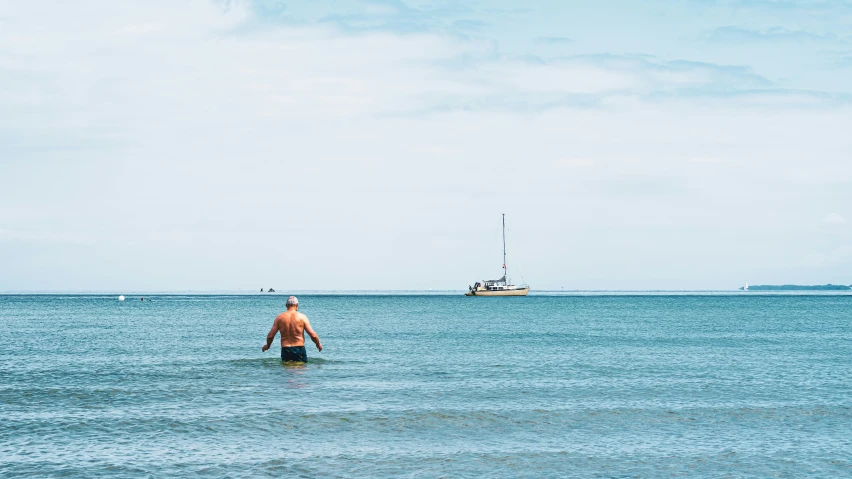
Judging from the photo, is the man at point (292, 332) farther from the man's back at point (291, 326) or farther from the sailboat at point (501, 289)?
the sailboat at point (501, 289)

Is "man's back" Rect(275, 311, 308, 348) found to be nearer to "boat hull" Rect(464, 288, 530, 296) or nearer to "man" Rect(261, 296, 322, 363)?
"man" Rect(261, 296, 322, 363)

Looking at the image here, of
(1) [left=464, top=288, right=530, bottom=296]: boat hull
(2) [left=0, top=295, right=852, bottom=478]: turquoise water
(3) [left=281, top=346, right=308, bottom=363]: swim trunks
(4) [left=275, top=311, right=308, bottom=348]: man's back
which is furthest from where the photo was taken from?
(1) [left=464, top=288, right=530, bottom=296]: boat hull

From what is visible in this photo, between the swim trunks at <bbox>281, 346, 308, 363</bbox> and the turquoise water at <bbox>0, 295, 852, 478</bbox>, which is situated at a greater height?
the swim trunks at <bbox>281, 346, 308, 363</bbox>

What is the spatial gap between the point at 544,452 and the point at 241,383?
13.0m

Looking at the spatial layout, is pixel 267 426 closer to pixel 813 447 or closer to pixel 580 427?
pixel 580 427

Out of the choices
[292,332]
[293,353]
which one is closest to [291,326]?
[292,332]

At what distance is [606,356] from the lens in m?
38.2

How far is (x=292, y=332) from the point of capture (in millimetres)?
29281

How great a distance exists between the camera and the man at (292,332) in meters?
28.3

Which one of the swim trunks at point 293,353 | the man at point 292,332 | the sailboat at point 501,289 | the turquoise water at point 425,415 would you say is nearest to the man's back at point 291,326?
the man at point 292,332

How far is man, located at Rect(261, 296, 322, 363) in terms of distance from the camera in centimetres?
2830

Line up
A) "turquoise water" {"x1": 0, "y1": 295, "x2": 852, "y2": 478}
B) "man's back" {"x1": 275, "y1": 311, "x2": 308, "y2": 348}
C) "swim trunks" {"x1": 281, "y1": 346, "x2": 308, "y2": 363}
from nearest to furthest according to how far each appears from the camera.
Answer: "turquoise water" {"x1": 0, "y1": 295, "x2": 852, "y2": 478} < "man's back" {"x1": 275, "y1": 311, "x2": 308, "y2": 348} < "swim trunks" {"x1": 281, "y1": 346, "x2": 308, "y2": 363}

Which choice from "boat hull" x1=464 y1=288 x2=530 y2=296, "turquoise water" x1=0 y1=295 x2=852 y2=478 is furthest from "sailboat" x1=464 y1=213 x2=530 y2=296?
"turquoise water" x1=0 y1=295 x2=852 y2=478

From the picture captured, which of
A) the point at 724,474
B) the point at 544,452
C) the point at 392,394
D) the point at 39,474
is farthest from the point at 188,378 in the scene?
the point at 724,474
